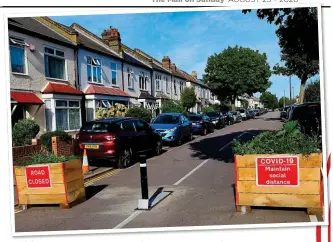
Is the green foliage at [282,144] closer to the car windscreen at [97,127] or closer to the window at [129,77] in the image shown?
the car windscreen at [97,127]

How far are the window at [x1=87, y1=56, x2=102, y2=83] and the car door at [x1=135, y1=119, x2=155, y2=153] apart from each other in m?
8.26

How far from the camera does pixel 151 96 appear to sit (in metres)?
27.9

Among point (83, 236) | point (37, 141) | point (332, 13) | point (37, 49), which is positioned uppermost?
point (37, 49)

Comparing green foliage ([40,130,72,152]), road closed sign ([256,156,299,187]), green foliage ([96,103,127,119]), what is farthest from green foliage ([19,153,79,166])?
green foliage ([96,103,127,119])

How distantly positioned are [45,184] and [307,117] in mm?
6592

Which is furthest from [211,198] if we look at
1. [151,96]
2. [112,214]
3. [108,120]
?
[151,96]

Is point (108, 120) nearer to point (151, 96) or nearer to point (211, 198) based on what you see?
point (211, 198)

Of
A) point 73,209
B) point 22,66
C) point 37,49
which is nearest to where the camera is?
point 73,209

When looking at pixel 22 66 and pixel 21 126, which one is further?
pixel 22 66

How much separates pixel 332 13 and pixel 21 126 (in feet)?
31.0

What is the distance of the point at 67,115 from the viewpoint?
16000 mm

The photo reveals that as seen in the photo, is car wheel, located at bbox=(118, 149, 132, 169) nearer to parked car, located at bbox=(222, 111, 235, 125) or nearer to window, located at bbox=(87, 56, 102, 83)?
window, located at bbox=(87, 56, 102, 83)

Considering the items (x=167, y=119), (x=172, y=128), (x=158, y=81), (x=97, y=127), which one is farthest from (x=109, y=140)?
(x=158, y=81)

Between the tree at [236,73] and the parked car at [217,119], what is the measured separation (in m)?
5.80
